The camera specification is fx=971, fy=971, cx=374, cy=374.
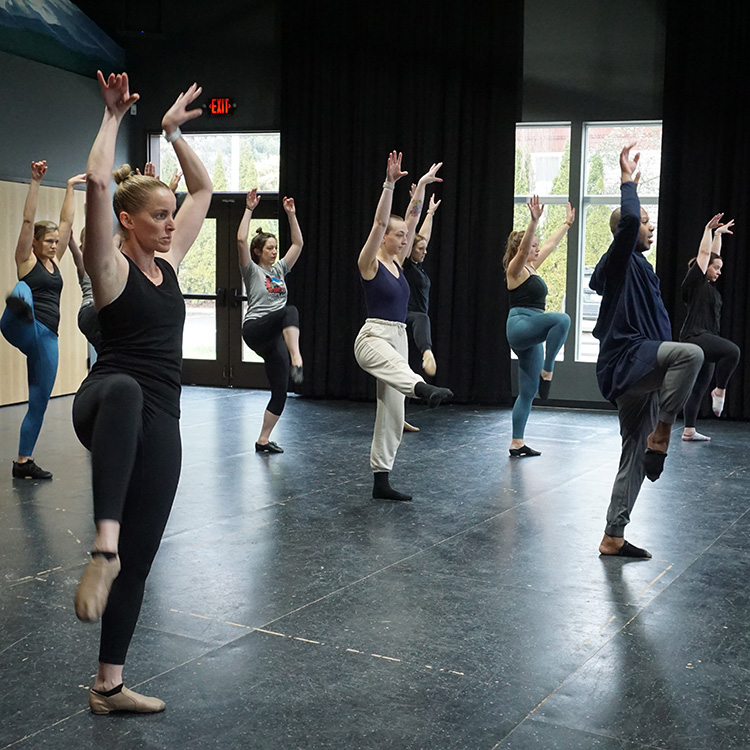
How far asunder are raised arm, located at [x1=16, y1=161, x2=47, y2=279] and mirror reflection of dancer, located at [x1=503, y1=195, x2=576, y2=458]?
9.72 feet

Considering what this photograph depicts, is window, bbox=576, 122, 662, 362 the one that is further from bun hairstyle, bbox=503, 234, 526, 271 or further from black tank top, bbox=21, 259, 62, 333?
black tank top, bbox=21, 259, 62, 333

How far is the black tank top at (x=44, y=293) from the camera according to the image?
223 inches

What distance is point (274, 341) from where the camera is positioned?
663 cm

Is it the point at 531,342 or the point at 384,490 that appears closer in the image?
the point at 384,490

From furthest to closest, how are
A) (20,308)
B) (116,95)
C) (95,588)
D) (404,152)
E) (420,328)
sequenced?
(404,152), (420,328), (20,308), (116,95), (95,588)

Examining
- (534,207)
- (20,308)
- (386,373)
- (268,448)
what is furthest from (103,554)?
(268,448)

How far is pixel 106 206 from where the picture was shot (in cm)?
234

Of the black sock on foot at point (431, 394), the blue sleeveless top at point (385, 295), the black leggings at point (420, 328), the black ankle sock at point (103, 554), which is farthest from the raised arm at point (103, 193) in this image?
the black leggings at point (420, 328)

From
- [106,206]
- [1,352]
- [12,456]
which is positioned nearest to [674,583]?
[106,206]

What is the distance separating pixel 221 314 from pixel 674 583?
7560 mm

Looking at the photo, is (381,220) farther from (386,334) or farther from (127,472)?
(127,472)

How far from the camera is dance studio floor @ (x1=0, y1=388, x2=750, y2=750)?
2607 millimetres

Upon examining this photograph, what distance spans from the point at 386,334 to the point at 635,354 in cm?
154

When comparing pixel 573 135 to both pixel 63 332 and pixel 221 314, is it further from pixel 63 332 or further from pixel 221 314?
pixel 63 332
